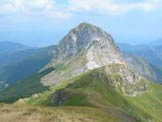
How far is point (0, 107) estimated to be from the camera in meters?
129

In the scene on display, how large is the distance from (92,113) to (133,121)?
38881 millimetres

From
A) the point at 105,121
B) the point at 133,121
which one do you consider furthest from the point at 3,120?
the point at 133,121

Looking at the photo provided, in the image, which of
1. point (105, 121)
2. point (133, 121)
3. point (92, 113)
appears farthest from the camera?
point (133, 121)

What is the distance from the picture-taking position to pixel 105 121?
461 feet

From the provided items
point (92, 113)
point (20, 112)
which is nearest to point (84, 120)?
point (20, 112)

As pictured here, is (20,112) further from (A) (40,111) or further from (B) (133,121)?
(B) (133,121)

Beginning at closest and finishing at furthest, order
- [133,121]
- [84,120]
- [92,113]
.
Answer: [84,120], [92,113], [133,121]

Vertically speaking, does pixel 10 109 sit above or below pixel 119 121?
above

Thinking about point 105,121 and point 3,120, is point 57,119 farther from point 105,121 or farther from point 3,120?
point 105,121

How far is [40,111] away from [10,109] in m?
9.29

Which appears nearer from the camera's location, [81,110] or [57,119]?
[57,119]

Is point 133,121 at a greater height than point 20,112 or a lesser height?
lesser

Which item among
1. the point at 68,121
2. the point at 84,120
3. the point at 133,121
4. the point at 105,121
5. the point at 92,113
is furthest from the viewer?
the point at 133,121

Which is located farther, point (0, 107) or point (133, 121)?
point (133, 121)
